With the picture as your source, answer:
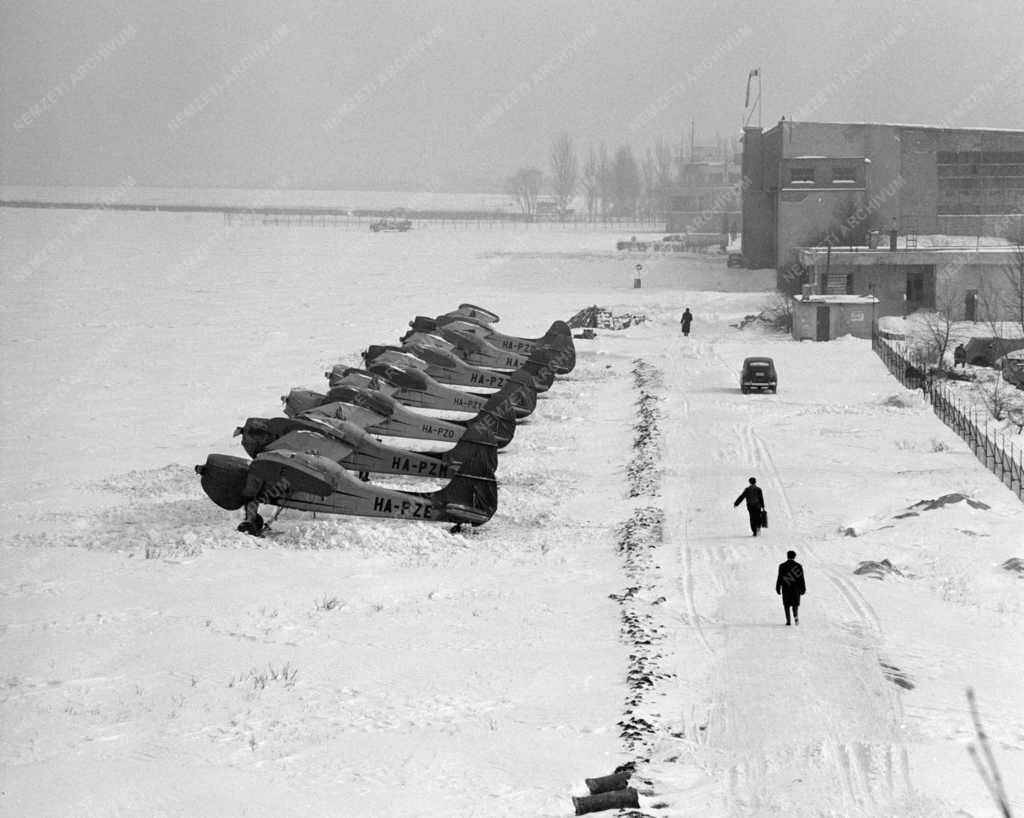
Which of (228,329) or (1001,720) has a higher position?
(228,329)

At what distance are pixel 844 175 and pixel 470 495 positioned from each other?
59949mm

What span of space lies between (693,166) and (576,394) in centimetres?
15179

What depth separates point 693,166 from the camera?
184 meters

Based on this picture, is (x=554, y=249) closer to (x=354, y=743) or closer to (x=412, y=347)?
(x=412, y=347)

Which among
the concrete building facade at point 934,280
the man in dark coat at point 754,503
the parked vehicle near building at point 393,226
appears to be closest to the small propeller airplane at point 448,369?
the man in dark coat at point 754,503

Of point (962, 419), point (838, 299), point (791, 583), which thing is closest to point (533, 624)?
point (791, 583)

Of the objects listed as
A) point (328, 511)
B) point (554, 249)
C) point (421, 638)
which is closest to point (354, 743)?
point (421, 638)

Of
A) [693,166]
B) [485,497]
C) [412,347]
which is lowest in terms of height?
[485,497]

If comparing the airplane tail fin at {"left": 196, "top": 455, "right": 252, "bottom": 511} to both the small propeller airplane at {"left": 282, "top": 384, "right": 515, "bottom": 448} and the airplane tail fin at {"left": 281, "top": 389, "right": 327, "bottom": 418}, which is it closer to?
the small propeller airplane at {"left": 282, "top": 384, "right": 515, "bottom": 448}

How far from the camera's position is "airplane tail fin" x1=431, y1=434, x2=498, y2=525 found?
2220 cm

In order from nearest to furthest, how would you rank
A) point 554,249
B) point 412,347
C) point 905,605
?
point 905,605 → point 412,347 → point 554,249

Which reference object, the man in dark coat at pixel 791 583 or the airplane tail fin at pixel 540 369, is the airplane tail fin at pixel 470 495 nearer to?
the man in dark coat at pixel 791 583

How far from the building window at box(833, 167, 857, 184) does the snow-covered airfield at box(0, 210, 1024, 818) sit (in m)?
39.7

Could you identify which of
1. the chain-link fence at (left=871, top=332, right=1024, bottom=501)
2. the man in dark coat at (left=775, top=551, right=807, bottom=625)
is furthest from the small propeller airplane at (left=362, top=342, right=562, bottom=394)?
the man in dark coat at (left=775, top=551, right=807, bottom=625)
